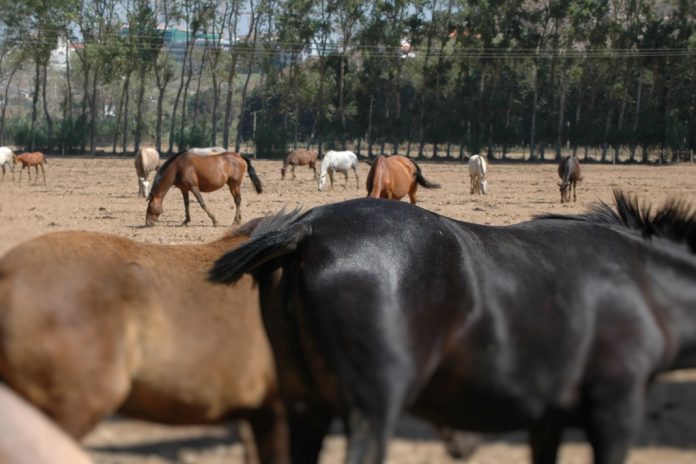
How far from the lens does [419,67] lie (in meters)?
68.6

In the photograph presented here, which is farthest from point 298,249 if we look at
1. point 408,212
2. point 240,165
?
point 240,165

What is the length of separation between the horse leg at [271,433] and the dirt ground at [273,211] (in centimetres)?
20

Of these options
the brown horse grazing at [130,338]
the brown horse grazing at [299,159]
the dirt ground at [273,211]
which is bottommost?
the dirt ground at [273,211]

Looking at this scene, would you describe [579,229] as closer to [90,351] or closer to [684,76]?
[90,351]

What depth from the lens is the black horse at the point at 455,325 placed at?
3.89m

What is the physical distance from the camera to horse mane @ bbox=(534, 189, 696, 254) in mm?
4586

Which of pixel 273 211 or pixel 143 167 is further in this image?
pixel 143 167

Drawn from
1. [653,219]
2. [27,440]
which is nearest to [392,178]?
[653,219]

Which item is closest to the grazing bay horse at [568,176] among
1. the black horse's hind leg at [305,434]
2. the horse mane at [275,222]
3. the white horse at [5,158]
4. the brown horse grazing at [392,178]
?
the brown horse grazing at [392,178]

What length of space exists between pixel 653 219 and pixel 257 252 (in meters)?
1.96

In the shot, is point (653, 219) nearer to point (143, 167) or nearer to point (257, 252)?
point (257, 252)

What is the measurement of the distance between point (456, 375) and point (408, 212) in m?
0.77

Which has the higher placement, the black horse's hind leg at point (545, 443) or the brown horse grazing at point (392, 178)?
the brown horse grazing at point (392, 178)

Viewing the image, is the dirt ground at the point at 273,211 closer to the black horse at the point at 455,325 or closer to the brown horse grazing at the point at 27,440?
the black horse at the point at 455,325
